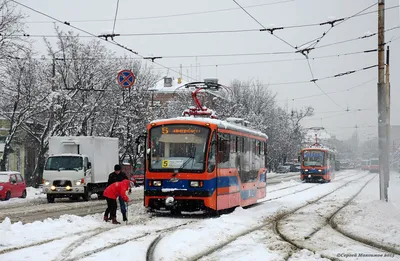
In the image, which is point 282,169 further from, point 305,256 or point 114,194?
point 305,256

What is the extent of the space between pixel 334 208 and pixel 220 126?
7.03 metres

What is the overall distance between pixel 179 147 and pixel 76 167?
1154 cm

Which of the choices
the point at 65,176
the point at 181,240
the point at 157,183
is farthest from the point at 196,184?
the point at 65,176

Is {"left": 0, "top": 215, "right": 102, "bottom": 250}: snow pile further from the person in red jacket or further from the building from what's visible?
the building

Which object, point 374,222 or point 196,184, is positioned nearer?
point 374,222

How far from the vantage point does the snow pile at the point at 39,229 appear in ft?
39.2

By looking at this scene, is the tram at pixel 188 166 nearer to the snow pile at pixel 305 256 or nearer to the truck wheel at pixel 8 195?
the snow pile at pixel 305 256

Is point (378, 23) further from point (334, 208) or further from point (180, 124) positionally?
point (180, 124)

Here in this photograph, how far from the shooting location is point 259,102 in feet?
261

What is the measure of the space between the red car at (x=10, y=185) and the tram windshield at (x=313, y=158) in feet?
89.4

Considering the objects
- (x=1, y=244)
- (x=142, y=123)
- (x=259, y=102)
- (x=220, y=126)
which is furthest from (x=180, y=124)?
(x=259, y=102)

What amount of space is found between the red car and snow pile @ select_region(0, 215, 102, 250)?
14497 millimetres

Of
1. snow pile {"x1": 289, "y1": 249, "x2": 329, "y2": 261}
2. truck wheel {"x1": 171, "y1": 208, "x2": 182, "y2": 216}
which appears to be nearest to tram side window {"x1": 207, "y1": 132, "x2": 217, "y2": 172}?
truck wheel {"x1": 171, "y1": 208, "x2": 182, "y2": 216}

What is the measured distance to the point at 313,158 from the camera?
51.8 m
